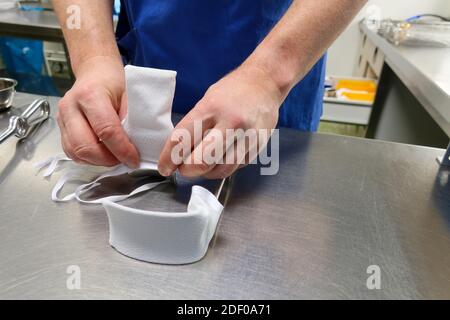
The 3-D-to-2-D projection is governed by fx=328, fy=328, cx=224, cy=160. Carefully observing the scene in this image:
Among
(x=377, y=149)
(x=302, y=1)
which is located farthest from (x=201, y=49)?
(x=377, y=149)

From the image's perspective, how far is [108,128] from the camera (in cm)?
33

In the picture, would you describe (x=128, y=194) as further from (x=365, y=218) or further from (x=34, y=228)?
(x=365, y=218)

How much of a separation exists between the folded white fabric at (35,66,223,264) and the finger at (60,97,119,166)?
3 centimetres

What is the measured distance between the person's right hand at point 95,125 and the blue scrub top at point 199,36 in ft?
0.42

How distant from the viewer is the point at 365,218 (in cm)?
35

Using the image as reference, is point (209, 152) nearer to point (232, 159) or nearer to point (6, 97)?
point (232, 159)

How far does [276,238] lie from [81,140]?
0.73 ft

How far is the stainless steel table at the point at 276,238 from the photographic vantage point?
268 millimetres

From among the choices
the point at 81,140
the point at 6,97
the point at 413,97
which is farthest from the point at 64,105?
the point at 413,97

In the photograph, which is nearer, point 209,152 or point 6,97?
point 209,152

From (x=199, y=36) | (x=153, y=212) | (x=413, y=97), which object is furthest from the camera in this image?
(x=413, y=97)

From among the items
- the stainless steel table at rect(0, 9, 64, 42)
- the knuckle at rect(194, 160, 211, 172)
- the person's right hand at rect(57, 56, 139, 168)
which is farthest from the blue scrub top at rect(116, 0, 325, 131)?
the stainless steel table at rect(0, 9, 64, 42)

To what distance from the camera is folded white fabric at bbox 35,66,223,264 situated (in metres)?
0.27
